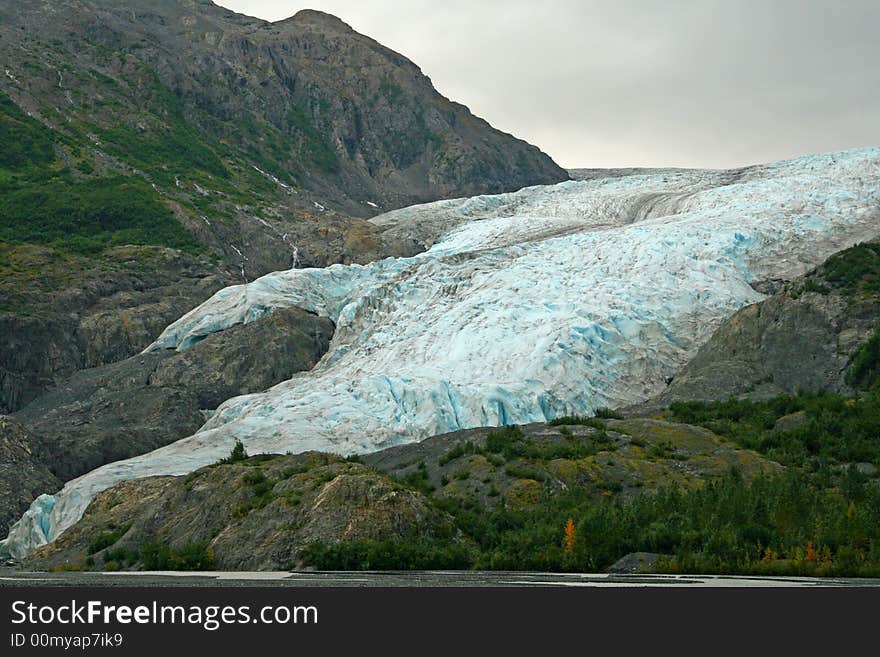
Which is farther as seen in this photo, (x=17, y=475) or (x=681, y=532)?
(x=17, y=475)

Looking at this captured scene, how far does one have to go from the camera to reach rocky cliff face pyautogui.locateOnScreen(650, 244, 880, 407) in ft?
111

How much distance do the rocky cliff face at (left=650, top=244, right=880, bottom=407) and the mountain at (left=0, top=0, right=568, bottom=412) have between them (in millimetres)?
26283

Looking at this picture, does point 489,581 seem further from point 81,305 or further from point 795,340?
point 81,305

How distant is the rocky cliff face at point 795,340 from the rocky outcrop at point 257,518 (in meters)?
15.8

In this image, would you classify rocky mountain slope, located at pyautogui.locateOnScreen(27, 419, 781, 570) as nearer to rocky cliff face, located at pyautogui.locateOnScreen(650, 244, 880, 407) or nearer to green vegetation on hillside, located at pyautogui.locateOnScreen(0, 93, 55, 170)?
rocky cliff face, located at pyautogui.locateOnScreen(650, 244, 880, 407)

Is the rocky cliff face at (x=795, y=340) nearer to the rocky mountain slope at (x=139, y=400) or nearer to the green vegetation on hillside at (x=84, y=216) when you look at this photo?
the rocky mountain slope at (x=139, y=400)

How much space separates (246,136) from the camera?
8525cm

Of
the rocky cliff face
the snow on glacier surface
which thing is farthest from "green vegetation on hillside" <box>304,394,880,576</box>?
the snow on glacier surface

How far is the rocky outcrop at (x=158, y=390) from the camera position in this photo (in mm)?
37188

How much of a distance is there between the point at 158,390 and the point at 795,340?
2351cm

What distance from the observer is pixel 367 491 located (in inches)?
727

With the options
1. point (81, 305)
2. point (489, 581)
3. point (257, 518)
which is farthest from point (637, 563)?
point (81, 305)
